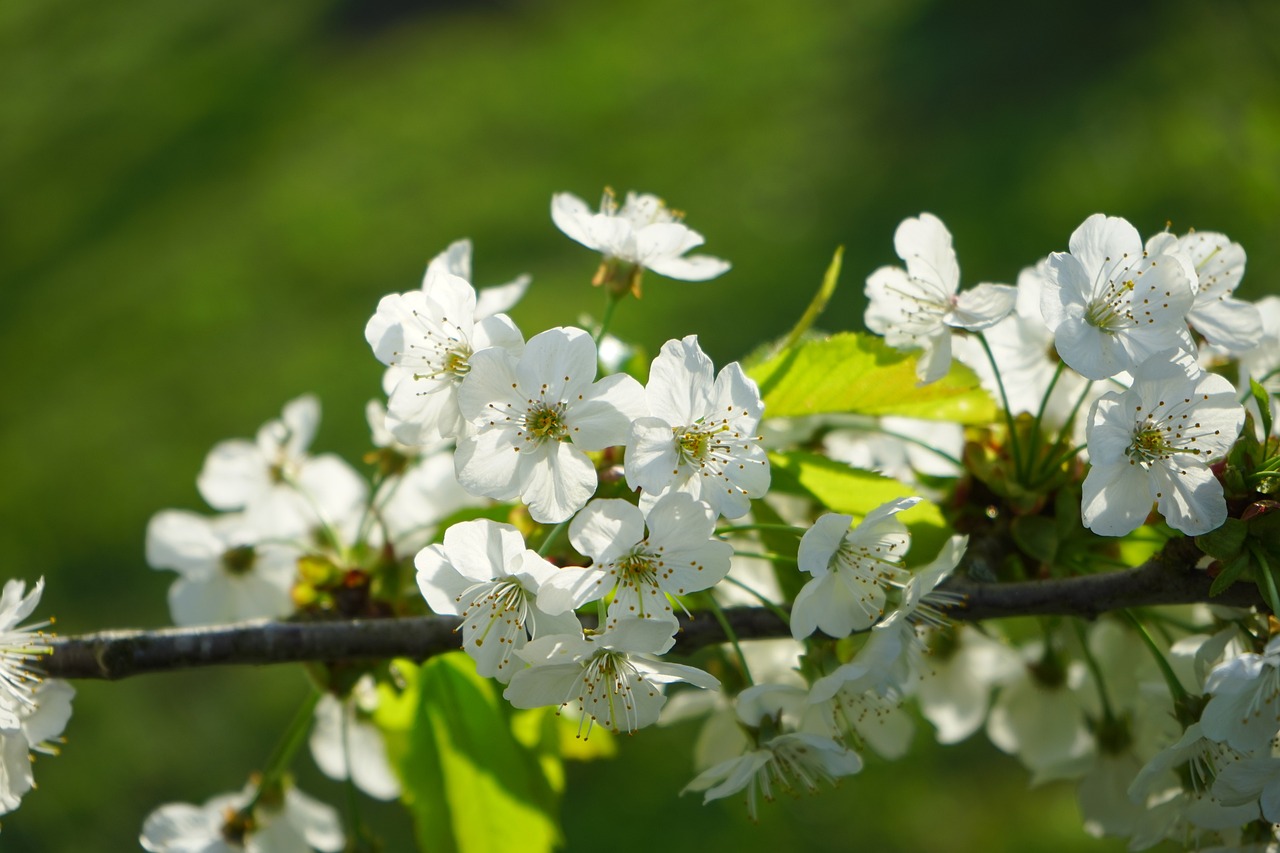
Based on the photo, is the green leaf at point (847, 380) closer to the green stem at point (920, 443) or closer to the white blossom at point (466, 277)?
the green stem at point (920, 443)

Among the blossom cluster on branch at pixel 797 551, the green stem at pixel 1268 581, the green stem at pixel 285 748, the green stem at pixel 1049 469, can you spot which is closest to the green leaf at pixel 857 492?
the blossom cluster on branch at pixel 797 551

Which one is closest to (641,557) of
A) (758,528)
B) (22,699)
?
(758,528)

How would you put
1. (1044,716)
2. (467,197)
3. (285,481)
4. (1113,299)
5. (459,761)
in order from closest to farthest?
(1113,299)
(459,761)
(1044,716)
(285,481)
(467,197)

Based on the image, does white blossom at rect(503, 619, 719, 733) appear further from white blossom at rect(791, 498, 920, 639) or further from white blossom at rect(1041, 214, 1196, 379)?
white blossom at rect(1041, 214, 1196, 379)

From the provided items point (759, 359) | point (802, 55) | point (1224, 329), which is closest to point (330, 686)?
point (759, 359)

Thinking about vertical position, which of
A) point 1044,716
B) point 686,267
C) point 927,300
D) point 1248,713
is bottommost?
point 1248,713

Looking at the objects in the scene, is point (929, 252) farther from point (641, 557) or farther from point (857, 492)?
point (641, 557)
